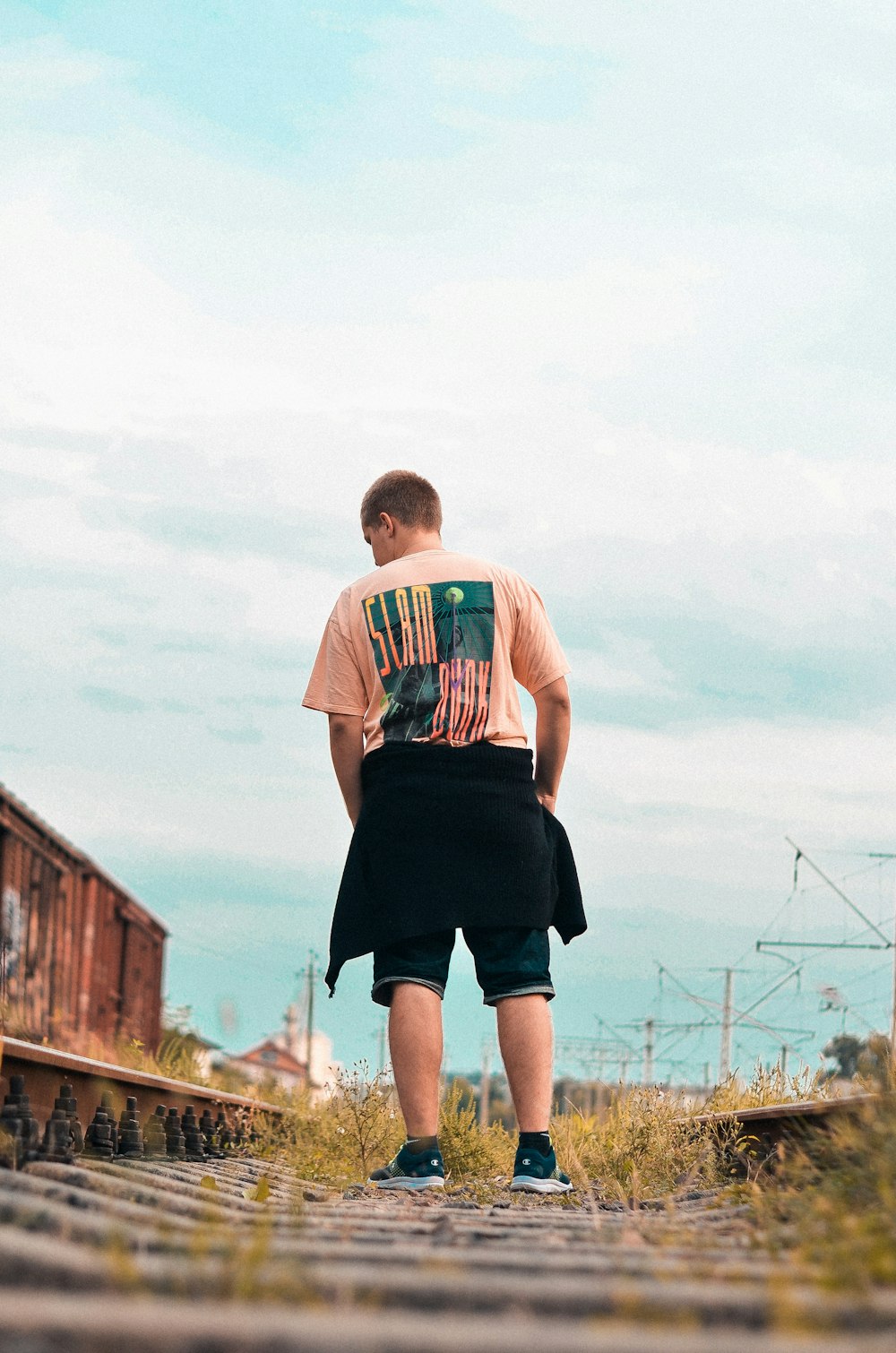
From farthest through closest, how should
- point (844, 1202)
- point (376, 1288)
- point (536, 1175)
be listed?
point (536, 1175), point (844, 1202), point (376, 1288)

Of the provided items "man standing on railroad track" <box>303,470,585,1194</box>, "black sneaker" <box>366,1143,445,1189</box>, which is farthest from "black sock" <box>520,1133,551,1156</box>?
"black sneaker" <box>366,1143,445,1189</box>

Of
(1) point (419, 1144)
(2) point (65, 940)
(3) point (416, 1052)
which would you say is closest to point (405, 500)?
(3) point (416, 1052)

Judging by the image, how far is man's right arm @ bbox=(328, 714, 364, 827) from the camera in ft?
14.0

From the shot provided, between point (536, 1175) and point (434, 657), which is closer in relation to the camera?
point (536, 1175)

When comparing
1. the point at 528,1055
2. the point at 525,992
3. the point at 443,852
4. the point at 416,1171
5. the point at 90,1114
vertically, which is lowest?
the point at 416,1171

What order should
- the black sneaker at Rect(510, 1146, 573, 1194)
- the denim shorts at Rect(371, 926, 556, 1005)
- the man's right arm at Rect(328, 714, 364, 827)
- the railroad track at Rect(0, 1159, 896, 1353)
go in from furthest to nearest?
the man's right arm at Rect(328, 714, 364, 827)
the denim shorts at Rect(371, 926, 556, 1005)
the black sneaker at Rect(510, 1146, 573, 1194)
the railroad track at Rect(0, 1159, 896, 1353)

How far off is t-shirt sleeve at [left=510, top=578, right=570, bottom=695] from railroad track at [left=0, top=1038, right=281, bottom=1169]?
1686 mm

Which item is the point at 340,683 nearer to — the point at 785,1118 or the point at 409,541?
the point at 409,541

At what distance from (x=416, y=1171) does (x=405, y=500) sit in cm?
198

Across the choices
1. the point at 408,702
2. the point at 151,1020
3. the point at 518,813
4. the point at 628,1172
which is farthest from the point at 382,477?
the point at 151,1020

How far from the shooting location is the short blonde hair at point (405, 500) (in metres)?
4.45

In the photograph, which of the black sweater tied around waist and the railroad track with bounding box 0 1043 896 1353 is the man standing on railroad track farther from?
the railroad track with bounding box 0 1043 896 1353

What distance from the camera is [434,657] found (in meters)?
4.09

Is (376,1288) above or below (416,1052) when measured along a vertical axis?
below
